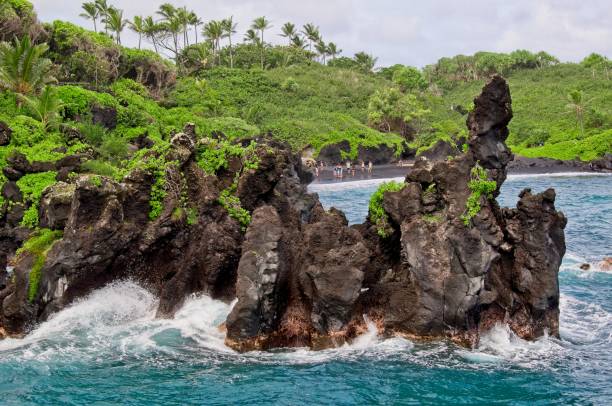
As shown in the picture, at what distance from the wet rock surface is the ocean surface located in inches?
31.8

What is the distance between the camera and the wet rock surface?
69.6 ft

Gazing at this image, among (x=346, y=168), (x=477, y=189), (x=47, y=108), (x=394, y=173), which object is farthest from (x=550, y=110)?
(x=477, y=189)

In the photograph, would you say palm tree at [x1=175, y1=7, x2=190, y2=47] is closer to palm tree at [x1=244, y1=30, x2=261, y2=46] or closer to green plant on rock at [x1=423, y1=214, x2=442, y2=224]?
palm tree at [x1=244, y1=30, x2=261, y2=46]

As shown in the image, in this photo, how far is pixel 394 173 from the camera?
265ft

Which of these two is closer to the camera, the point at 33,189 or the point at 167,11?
the point at 33,189

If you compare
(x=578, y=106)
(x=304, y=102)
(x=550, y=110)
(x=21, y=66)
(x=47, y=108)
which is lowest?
(x=47, y=108)

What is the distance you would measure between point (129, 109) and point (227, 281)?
4184cm

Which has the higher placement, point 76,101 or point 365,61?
point 365,61

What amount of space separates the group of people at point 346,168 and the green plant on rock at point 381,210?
174ft

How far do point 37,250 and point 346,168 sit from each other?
63.7 meters

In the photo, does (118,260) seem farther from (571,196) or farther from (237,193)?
(571,196)

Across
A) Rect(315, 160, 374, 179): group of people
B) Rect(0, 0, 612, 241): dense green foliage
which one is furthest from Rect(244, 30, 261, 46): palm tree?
Rect(315, 160, 374, 179): group of people

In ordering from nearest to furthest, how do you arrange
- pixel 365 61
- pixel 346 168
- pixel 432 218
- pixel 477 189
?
pixel 432 218, pixel 477 189, pixel 346 168, pixel 365 61

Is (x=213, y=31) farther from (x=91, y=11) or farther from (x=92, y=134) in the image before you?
(x=92, y=134)
